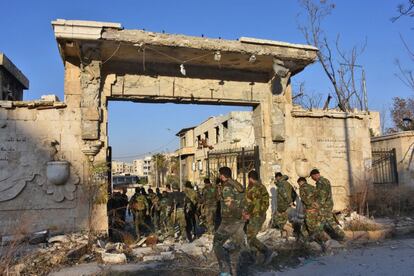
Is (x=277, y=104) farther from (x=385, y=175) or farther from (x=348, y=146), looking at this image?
(x=385, y=175)

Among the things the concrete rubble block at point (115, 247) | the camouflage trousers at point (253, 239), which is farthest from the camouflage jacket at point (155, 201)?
the camouflage trousers at point (253, 239)

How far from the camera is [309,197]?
801 cm

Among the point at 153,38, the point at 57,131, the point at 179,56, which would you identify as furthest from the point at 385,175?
the point at 57,131

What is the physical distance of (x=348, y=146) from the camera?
10805 mm

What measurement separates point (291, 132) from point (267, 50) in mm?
2368

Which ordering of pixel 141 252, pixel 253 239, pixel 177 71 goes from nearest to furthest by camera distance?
pixel 253 239, pixel 141 252, pixel 177 71

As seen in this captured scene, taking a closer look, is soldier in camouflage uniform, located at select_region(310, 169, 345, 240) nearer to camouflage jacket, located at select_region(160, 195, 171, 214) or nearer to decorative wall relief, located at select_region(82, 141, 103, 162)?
camouflage jacket, located at select_region(160, 195, 171, 214)

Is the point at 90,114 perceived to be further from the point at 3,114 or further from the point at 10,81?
the point at 10,81

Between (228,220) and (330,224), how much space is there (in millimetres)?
3209

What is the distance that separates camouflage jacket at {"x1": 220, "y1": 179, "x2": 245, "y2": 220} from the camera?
600 centimetres

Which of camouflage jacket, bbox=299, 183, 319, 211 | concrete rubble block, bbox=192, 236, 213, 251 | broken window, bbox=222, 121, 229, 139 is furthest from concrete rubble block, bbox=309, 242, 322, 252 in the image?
broken window, bbox=222, 121, 229, 139

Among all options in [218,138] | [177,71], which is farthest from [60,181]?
[218,138]

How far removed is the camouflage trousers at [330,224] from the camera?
8039 millimetres

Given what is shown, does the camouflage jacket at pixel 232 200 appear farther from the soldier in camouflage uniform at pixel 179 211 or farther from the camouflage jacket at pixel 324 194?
the soldier in camouflage uniform at pixel 179 211
